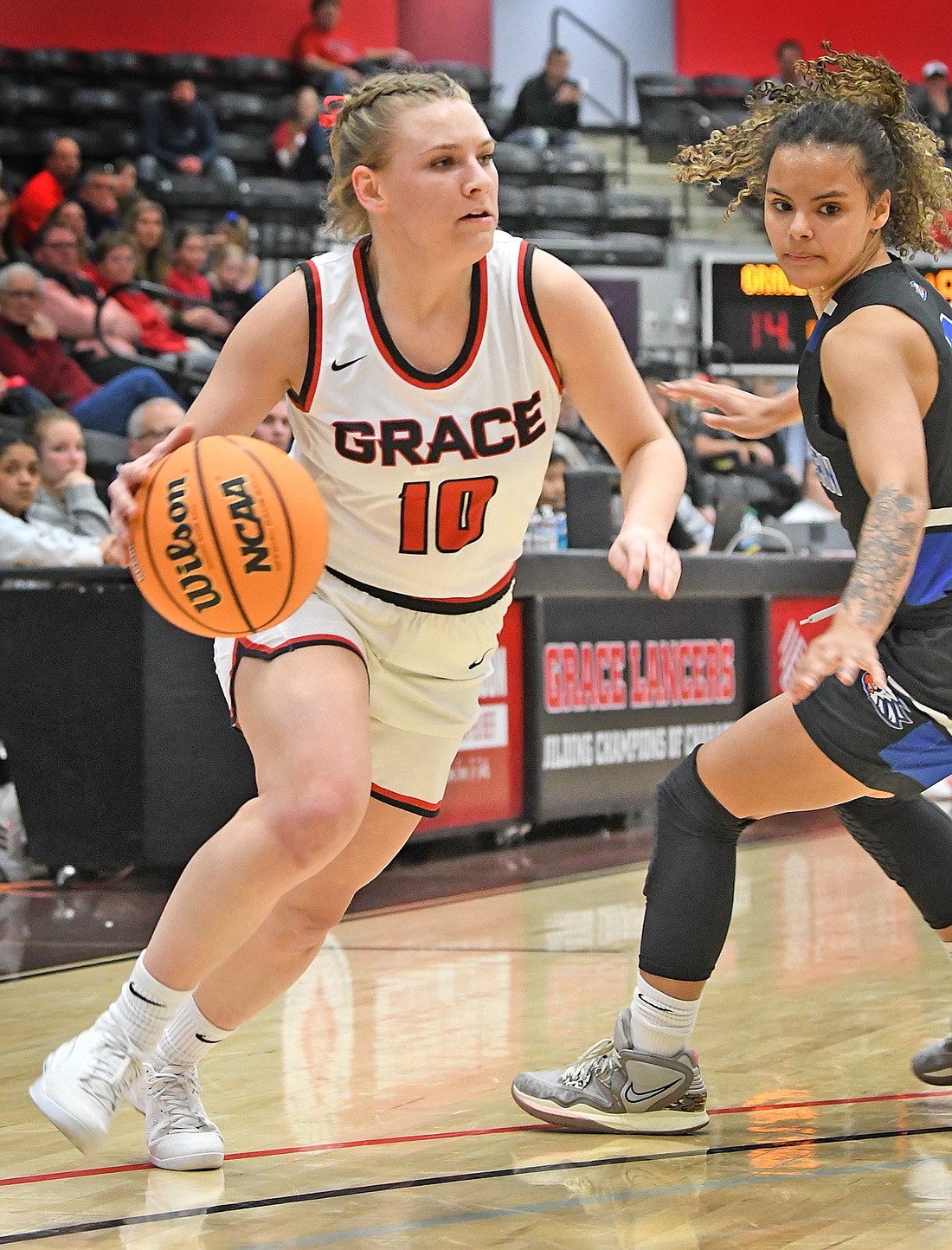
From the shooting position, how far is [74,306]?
33.0ft

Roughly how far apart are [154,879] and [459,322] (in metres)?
3.63

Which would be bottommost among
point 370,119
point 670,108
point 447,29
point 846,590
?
point 846,590

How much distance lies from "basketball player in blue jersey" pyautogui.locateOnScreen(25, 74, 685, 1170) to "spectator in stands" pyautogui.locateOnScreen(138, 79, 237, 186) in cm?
1130

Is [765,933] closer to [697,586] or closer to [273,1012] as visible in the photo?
[273,1012]

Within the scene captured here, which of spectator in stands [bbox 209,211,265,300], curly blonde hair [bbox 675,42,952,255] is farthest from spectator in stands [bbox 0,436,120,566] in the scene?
spectator in stands [bbox 209,211,265,300]

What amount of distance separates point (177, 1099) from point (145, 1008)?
0.32 meters

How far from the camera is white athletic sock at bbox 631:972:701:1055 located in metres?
2.96

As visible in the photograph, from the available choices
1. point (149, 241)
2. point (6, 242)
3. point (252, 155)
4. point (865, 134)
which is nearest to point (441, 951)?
point (865, 134)

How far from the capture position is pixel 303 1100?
123 inches

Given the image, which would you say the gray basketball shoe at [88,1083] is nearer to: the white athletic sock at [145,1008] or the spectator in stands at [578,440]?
the white athletic sock at [145,1008]

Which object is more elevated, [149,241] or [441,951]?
[149,241]

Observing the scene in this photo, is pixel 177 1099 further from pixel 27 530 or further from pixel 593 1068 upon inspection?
pixel 27 530

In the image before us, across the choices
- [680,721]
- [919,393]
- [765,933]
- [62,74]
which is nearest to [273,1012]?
[765,933]

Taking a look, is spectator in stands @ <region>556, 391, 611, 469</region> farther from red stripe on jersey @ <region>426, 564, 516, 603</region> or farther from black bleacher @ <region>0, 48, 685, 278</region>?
red stripe on jersey @ <region>426, 564, 516, 603</region>
